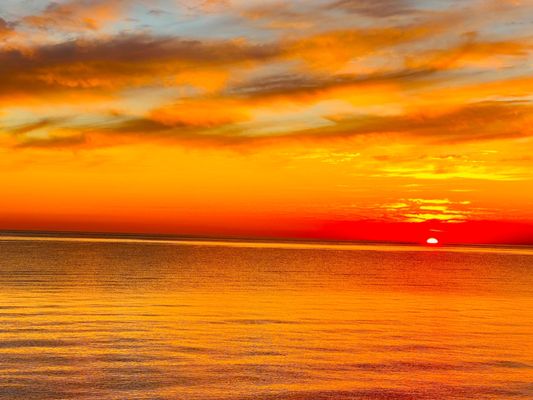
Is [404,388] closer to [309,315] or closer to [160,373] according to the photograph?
[160,373]

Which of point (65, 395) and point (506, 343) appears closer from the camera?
point (65, 395)

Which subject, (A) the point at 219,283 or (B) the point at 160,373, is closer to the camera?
(B) the point at 160,373

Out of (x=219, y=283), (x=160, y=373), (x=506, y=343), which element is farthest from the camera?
(x=219, y=283)

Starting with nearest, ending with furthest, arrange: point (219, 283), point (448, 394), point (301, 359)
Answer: point (448, 394) → point (301, 359) → point (219, 283)

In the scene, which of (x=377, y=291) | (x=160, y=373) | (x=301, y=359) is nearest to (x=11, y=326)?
(x=160, y=373)

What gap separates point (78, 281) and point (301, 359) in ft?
118

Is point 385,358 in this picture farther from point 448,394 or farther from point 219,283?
point 219,283

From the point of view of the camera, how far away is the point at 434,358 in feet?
79.7

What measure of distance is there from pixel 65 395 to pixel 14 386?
5.38 feet

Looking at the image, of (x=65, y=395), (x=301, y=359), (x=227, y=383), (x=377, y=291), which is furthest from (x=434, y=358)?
(x=377, y=291)

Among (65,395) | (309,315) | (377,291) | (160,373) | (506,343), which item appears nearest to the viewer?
(65,395)

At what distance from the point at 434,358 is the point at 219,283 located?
3606 cm

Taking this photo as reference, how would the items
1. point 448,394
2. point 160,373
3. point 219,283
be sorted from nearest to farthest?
point 448,394 → point 160,373 → point 219,283

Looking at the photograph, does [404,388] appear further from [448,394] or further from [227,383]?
[227,383]
